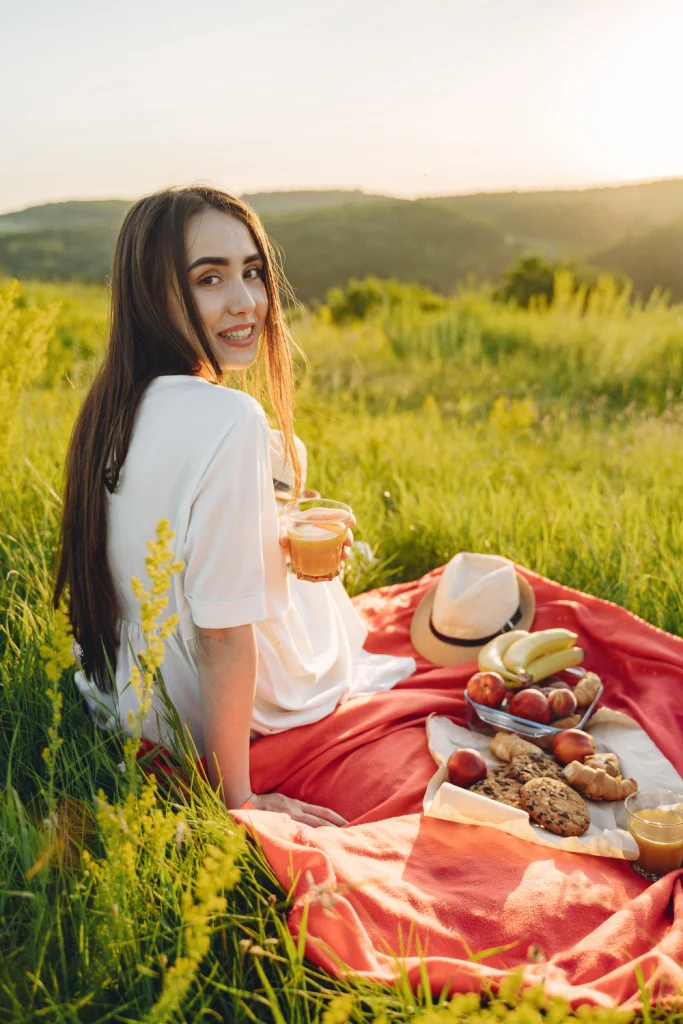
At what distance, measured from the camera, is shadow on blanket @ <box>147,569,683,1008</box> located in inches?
70.1

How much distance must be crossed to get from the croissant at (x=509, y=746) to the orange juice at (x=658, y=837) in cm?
43

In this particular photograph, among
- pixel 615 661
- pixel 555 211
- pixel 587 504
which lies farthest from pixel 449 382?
pixel 555 211

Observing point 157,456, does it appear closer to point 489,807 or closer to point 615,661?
point 489,807

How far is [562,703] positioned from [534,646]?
273 millimetres

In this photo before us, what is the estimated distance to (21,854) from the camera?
182cm

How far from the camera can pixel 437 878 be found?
213cm

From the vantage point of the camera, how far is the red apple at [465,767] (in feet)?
7.97

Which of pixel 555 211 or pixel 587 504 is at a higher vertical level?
pixel 555 211

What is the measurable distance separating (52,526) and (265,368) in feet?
4.20

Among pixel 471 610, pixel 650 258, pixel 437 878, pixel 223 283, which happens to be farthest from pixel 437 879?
pixel 650 258

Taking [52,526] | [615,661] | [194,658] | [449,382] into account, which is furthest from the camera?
[449,382]

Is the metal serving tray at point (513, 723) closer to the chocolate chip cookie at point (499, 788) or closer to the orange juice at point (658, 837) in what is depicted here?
the chocolate chip cookie at point (499, 788)

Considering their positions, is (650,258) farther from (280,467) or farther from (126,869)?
(126,869)

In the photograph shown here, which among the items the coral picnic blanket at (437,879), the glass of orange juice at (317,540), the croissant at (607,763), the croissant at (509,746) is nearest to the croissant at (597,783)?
the croissant at (607,763)
